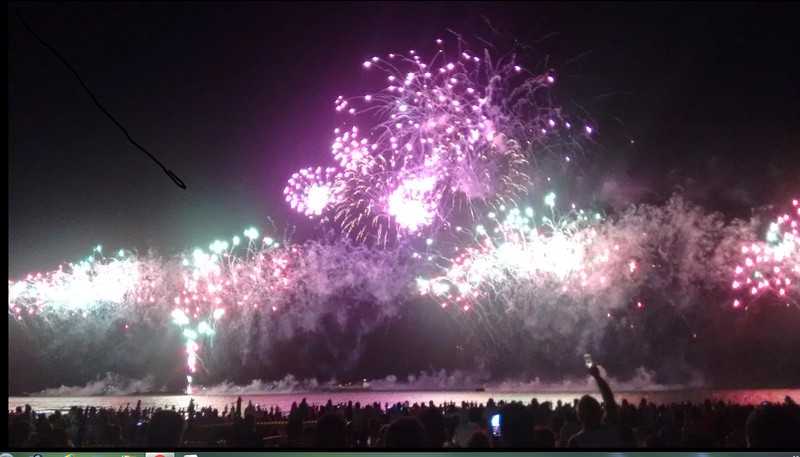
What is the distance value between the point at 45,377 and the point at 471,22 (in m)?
4.33

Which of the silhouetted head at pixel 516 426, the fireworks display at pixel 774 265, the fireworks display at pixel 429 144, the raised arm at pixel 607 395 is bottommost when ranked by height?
the silhouetted head at pixel 516 426

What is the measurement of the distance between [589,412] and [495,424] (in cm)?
64

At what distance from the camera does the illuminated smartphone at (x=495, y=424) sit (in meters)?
4.16

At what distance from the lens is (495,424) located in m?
4.20

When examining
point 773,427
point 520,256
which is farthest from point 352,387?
point 773,427

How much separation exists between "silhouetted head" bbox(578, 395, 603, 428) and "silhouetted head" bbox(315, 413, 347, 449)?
1.59 m

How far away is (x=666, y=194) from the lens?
4.54m

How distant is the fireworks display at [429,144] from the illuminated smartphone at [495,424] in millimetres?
1450

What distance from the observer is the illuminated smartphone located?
4.16 meters

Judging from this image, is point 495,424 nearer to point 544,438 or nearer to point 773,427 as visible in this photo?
point 544,438

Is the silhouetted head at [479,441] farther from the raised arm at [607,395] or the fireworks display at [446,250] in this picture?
the raised arm at [607,395]

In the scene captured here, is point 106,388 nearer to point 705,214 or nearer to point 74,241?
point 74,241

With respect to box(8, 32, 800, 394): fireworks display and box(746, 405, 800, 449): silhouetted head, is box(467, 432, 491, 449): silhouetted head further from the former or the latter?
box(746, 405, 800, 449): silhouetted head

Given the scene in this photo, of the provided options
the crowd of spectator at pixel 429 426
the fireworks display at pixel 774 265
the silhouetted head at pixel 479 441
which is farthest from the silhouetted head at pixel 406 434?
the fireworks display at pixel 774 265
